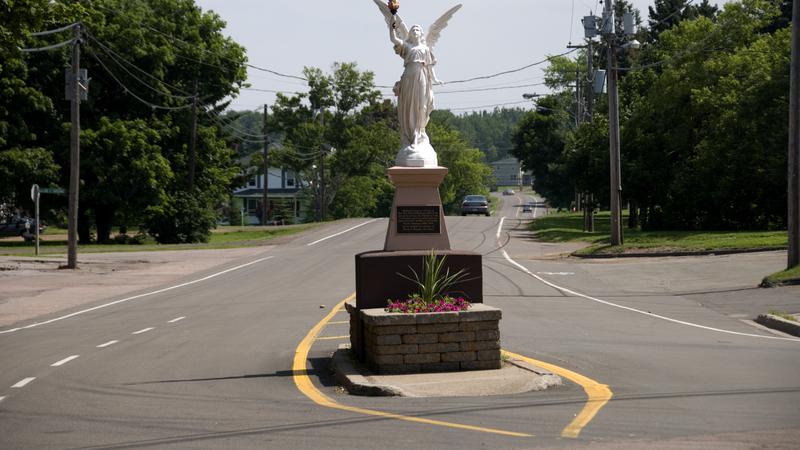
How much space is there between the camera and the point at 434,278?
435 inches

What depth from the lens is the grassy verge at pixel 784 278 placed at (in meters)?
21.8

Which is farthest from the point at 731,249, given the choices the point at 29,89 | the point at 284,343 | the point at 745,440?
the point at 29,89

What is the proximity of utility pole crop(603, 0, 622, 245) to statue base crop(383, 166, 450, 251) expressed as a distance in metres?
24.1

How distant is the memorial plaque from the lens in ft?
39.3

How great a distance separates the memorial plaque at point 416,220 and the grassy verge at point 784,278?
12748 millimetres

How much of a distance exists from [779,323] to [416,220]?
7.40m

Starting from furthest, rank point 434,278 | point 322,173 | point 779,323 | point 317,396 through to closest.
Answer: point 322,173 < point 779,323 < point 434,278 < point 317,396

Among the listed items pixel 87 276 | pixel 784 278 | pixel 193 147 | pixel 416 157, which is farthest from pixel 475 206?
pixel 416 157

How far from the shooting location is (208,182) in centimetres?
5859

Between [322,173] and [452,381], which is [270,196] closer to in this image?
[322,173]

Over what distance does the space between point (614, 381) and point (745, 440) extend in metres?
2.96

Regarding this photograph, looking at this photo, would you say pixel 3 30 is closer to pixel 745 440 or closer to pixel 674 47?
pixel 745 440

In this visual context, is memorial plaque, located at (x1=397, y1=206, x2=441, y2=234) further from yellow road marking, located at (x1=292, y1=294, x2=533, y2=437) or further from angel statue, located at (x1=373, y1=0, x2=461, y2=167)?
yellow road marking, located at (x1=292, y1=294, x2=533, y2=437)

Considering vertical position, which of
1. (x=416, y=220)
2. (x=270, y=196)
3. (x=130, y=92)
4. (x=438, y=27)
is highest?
(x=130, y=92)
